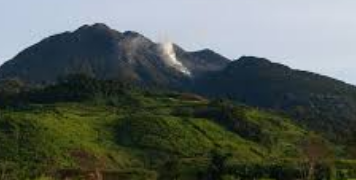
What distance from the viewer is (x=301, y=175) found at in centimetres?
12119

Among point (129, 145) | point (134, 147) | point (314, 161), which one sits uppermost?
point (314, 161)

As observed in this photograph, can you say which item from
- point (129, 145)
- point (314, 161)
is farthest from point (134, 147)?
point (314, 161)

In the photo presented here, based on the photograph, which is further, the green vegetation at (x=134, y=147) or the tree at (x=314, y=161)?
the green vegetation at (x=134, y=147)

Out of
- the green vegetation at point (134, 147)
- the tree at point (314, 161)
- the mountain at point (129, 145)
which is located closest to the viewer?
the tree at point (314, 161)

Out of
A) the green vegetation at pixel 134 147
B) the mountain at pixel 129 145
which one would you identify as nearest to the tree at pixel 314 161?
the green vegetation at pixel 134 147

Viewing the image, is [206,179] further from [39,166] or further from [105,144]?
[105,144]

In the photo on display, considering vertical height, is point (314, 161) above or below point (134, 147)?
above

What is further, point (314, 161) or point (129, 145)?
point (129, 145)

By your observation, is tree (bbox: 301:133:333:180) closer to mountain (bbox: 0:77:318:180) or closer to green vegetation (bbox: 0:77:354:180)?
green vegetation (bbox: 0:77:354:180)

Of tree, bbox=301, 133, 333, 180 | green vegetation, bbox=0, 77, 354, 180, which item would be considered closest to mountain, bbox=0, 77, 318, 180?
green vegetation, bbox=0, 77, 354, 180

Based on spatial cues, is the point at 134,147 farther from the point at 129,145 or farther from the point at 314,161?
the point at 314,161

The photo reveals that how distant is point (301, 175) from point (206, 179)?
17708mm

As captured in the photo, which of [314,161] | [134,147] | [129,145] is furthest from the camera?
[129,145]

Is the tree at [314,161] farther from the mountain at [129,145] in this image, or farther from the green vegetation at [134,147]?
the mountain at [129,145]
